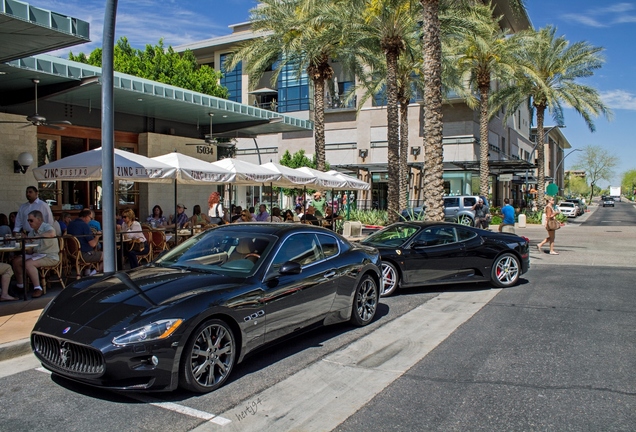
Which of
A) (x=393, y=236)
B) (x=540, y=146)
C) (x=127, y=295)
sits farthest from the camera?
(x=540, y=146)

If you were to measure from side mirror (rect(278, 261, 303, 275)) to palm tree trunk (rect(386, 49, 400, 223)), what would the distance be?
16115 mm

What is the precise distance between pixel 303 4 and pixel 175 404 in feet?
68.7

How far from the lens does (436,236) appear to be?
389 inches

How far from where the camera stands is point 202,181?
1115 centimetres

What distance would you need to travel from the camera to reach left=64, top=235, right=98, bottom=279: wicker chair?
9.39m

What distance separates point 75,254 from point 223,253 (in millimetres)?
4706

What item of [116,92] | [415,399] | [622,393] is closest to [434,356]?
[415,399]

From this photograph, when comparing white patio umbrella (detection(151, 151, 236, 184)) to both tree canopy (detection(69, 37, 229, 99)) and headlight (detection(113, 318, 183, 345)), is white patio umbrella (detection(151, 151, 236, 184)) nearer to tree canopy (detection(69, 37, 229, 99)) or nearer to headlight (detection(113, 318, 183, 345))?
headlight (detection(113, 318, 183, 345))

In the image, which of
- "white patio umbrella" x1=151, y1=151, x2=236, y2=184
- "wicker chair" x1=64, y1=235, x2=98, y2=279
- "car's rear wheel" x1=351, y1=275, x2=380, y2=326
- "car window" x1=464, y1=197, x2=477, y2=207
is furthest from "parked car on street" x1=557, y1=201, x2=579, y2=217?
"wicker chair" x1=64, y1=235, x2=98, y2=279

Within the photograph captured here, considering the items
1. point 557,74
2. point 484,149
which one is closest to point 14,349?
point 484,149

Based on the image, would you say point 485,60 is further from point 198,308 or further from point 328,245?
point 198,308

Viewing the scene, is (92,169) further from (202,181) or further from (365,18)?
(365,18)

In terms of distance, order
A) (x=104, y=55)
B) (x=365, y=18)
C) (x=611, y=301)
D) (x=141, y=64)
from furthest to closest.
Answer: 1. (x=141, y=64)
2. (x=365, y=18)
3. (x=611, y=301)
4. (x=104, y=55)

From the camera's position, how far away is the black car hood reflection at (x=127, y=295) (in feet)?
15.1
